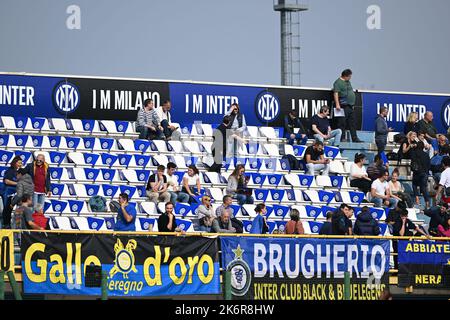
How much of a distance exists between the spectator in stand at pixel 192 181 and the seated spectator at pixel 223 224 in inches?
76.8

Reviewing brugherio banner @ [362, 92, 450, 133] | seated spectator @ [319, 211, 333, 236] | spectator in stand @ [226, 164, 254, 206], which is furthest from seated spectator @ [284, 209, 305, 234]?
brugherio banner @ [362, 92, 450, 133]

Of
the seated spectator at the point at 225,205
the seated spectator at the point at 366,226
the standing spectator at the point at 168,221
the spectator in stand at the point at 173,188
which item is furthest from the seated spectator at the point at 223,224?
the seated spectator at the point at 366,226

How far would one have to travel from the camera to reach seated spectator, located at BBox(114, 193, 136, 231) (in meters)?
21.3

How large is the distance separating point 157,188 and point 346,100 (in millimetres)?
6031

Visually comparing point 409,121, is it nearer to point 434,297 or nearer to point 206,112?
point 206,112

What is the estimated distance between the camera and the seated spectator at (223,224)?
2184 cm

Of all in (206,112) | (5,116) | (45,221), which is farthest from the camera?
(206,112)

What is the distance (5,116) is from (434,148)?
992 cm

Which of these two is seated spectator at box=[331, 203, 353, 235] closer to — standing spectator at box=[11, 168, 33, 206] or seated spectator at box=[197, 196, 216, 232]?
seated spectator at box=[197, 196, 216, 232]

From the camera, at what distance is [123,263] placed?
64.3 feet

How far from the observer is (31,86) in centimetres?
2684

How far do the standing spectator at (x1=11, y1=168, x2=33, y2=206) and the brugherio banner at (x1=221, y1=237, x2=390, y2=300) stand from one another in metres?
4.22

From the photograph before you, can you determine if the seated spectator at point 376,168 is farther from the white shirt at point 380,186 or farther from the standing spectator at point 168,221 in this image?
the standing spectator at point 168,221
